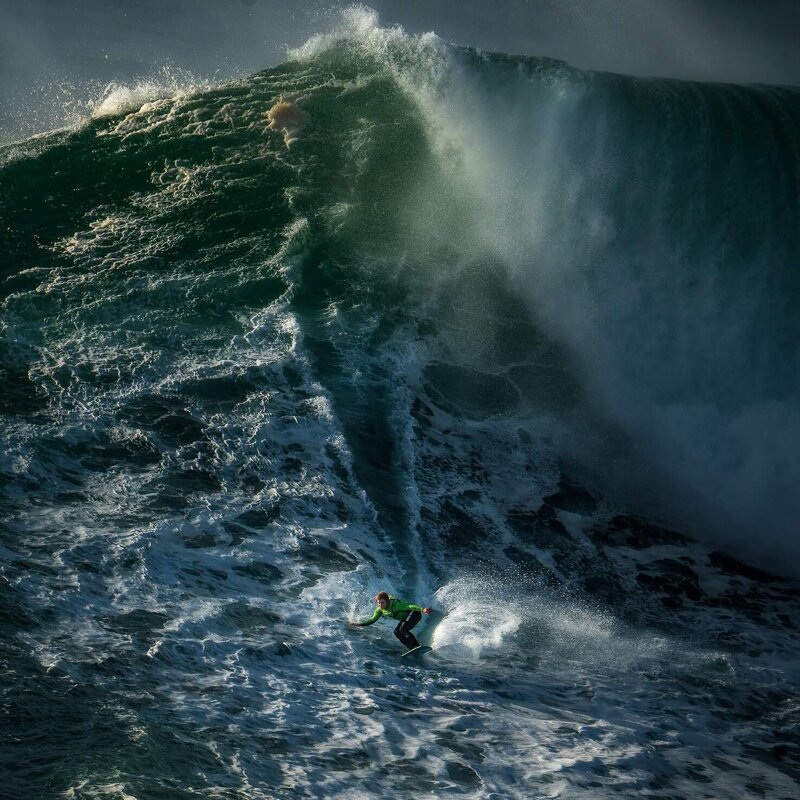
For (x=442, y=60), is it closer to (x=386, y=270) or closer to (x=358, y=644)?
(x=386, y=270)

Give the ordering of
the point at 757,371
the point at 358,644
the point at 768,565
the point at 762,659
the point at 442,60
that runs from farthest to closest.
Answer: the point at 442,60
the point at 757,371
the point at 768,565
the point at 762,659
the point at 358,644

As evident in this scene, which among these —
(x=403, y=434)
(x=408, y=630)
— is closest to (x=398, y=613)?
(x=408, y=630)

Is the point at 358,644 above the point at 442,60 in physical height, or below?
below

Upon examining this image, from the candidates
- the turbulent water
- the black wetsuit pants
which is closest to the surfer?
the black wetsuit pants

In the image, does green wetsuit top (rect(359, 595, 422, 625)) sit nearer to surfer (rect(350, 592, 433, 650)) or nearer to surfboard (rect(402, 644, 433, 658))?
surfer (rect(350, 592, 433, 650))

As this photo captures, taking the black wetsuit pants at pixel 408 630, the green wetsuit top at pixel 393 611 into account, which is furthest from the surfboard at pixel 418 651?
the green wetsuit top at pixel 393 611

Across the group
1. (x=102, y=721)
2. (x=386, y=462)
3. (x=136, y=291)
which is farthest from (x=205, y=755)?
(x=136, y=291)
